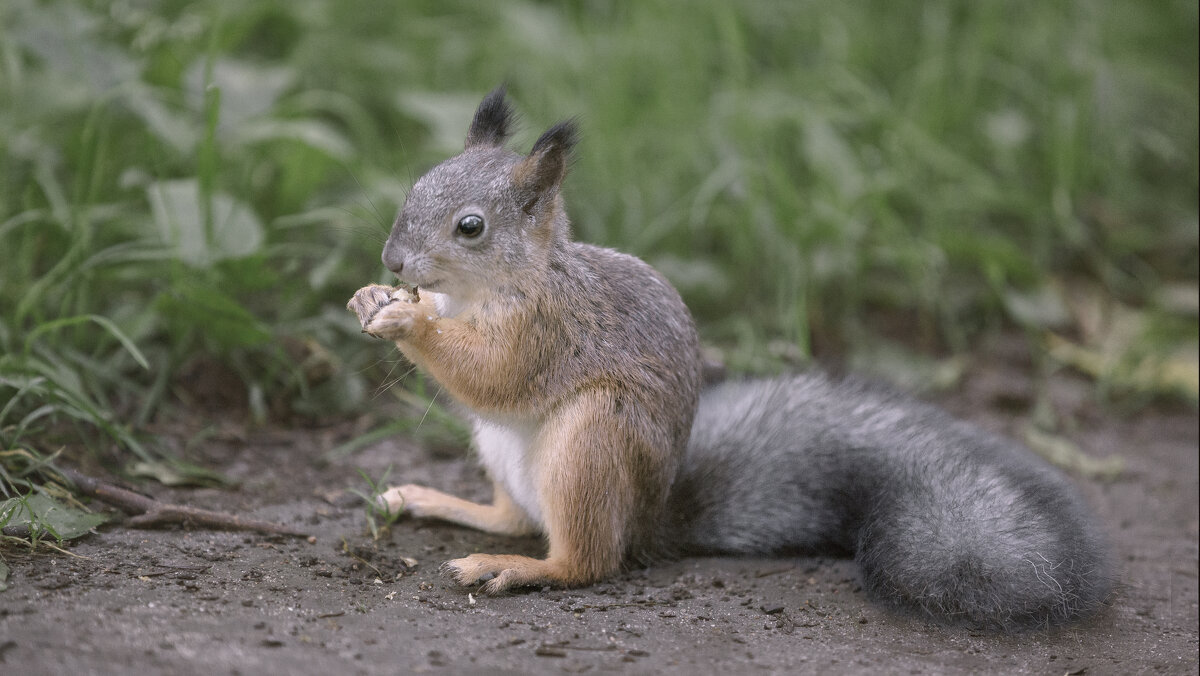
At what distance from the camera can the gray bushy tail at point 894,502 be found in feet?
8.38

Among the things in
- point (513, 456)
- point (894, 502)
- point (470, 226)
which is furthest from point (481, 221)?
point (894, 502)

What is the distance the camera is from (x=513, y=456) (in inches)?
112

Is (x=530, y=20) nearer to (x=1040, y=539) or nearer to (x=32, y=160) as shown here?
(x=32, y=160)

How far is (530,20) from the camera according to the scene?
589cm

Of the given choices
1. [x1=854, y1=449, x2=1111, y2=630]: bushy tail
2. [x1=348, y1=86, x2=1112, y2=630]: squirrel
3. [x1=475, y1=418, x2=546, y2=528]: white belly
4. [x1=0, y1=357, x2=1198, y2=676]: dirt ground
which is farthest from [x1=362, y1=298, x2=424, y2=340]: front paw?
[x1=854, y1=449, x2=1111, y2=630]: bushy tail

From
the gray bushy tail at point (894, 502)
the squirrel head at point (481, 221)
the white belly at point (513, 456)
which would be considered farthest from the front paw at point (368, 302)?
the gray bushy tail at point (894, 502)

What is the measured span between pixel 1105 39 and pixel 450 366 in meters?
4.93

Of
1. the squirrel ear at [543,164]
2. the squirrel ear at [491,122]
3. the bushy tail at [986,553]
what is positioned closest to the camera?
the bushy tail at [986,553]

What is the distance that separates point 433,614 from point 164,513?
0.86m

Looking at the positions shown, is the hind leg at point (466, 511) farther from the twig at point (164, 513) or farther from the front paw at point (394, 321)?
the front paw at point (394, 321)

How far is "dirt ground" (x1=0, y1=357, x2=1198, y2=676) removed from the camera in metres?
2.12

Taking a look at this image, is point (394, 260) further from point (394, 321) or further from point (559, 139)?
point (559, 139)

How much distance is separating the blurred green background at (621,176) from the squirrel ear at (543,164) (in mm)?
531

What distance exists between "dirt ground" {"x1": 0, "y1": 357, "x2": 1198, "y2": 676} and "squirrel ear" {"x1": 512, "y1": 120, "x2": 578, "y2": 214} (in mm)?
1010
